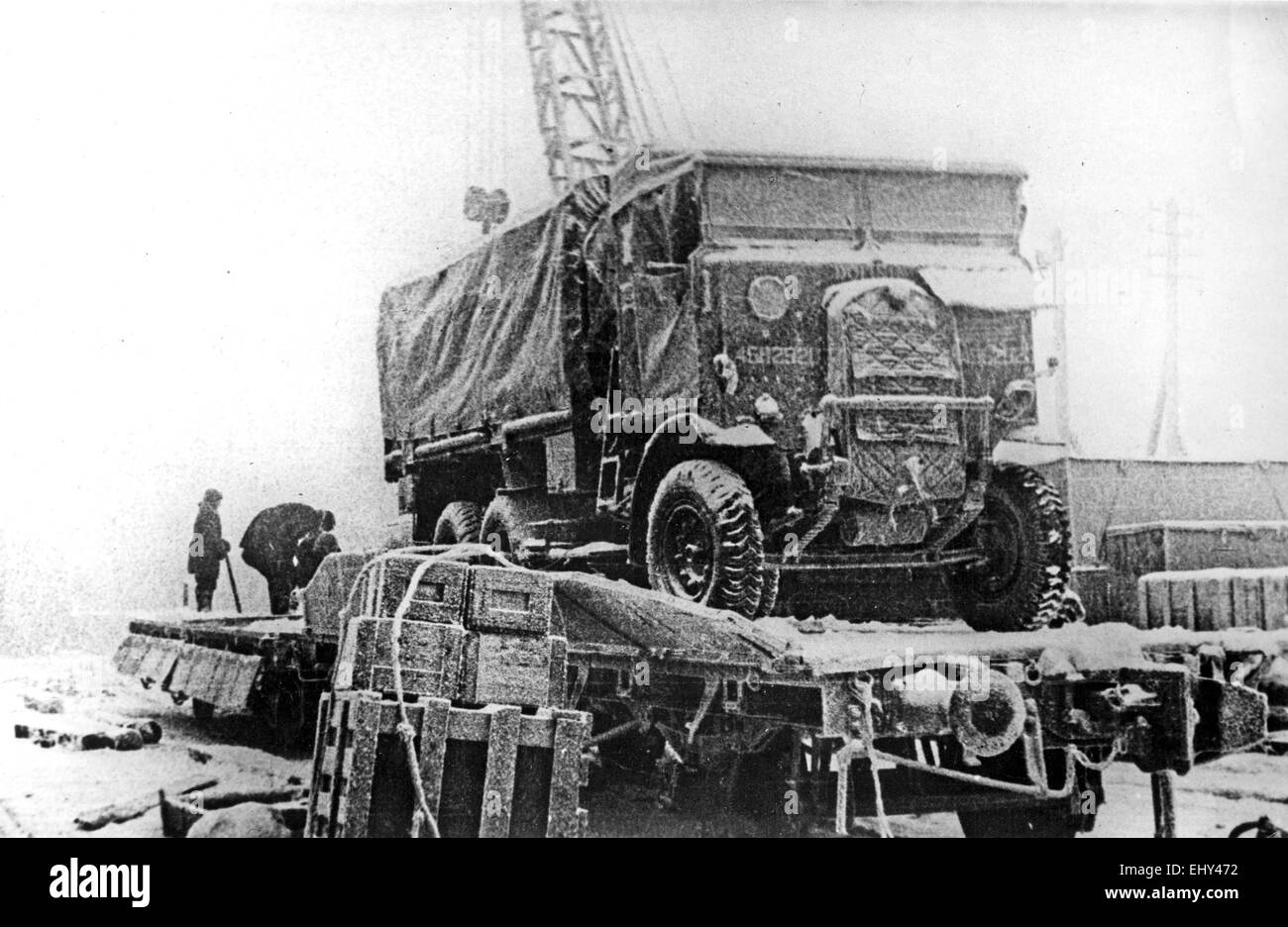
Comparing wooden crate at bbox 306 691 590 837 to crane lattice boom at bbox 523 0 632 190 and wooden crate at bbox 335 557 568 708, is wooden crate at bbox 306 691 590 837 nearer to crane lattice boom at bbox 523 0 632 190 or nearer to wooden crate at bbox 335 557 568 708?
wooden crate at bbox 335 557 568 708

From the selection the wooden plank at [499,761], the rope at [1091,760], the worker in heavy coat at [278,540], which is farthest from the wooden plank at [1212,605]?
the worker in heavy coat at [278,540]

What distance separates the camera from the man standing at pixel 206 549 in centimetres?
505

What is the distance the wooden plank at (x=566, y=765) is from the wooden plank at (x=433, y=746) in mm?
369

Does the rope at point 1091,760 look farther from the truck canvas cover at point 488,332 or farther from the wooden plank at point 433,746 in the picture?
the truck canvas cover at point 488,332

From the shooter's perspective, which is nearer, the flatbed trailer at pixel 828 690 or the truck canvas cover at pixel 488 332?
the flatbed trailer at pixel 828 690

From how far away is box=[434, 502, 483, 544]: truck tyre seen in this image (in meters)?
5.37

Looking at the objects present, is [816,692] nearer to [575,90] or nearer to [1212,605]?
[1212,605]

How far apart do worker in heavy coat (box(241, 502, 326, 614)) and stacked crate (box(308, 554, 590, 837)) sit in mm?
587

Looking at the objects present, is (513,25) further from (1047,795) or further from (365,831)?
(1047,795)

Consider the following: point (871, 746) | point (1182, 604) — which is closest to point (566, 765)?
point (871, 746)

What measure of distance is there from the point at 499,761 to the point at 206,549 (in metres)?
1.48

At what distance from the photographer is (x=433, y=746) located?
4406 mm

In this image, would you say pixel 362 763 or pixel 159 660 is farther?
pixel 159 660
